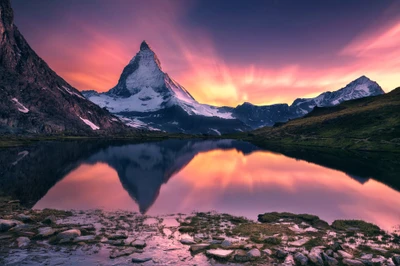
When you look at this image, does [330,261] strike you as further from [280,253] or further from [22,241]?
[22,241]

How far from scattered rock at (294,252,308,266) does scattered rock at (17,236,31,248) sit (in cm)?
2203

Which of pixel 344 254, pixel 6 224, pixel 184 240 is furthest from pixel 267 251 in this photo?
pixel 6 224

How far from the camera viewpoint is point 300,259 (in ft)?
68.4

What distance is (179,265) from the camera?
20219 millimetres

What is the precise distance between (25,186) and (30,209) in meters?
16.9

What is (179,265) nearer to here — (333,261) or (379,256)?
(333,261)

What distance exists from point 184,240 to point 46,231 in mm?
12966

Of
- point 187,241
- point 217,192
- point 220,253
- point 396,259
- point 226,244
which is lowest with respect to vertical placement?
point 217,192

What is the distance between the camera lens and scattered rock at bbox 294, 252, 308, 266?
20.5m

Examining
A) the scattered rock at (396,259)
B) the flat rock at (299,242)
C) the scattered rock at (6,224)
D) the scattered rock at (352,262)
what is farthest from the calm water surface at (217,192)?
the scattered rock at (352,262)

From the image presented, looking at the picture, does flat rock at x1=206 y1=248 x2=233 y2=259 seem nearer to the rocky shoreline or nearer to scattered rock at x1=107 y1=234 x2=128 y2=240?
the rocky shoreline

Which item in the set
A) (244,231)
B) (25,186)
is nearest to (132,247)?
(244,231)

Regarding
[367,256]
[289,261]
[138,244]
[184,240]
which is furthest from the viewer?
[184,240]

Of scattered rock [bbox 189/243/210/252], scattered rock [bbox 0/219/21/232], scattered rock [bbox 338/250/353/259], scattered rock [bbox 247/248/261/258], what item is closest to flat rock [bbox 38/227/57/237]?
scattered rock [bbox 0/219/21/232]
